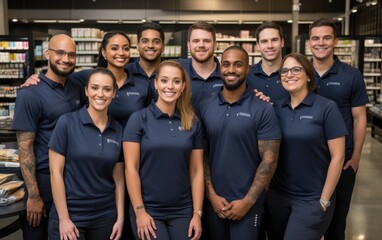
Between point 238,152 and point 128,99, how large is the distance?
90cm

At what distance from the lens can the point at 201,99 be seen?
10.5 ft

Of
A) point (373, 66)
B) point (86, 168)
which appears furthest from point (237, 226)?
point (373, 66)

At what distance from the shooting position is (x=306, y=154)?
8.80 feet

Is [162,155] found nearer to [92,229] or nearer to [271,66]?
[92,229]

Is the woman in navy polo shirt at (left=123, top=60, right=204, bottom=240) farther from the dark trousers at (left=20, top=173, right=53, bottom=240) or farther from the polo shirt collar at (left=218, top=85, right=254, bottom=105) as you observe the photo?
the dark trousers at (left=20, top=173, right=53, bottom=240)

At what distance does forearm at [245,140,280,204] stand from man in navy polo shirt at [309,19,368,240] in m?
0.88

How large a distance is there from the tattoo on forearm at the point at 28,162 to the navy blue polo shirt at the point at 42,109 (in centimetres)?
5

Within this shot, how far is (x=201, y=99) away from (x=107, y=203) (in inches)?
41.4

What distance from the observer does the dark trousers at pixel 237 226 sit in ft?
8.86

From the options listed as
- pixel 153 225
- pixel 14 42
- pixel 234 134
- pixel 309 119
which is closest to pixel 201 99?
pixel 234 134

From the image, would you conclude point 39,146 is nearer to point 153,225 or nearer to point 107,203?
point 107,203

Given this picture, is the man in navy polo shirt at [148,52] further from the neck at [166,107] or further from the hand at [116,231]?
the hand at [116,231]

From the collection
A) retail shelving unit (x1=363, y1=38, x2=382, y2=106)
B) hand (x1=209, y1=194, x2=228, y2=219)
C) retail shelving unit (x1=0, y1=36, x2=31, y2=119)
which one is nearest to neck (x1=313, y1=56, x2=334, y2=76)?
hand (x1=209, y1=194, x2=228, y2=219)

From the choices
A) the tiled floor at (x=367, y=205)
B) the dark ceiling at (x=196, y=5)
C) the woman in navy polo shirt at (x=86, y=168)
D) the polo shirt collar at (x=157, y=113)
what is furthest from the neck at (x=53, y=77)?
the dark ceiling at (x=196, y=5)
